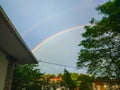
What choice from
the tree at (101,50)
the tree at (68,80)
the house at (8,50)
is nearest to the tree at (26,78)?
the tree at (101,50)

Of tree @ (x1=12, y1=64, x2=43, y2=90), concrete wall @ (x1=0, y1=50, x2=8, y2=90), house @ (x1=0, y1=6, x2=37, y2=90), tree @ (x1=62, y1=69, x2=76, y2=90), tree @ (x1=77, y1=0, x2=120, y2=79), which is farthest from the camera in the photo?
tree @ (x1=62, y1=69, x2=76, y2=90)

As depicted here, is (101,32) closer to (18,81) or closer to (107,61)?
(107,61)

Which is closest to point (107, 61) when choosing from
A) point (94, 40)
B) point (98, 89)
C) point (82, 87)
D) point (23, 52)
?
point (94, 40)

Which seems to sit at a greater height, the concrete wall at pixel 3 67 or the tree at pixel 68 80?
the tree at pixel 68 80

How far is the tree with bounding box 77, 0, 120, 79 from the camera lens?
51.2ft

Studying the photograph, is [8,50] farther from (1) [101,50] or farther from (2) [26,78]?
(2) [26,78]

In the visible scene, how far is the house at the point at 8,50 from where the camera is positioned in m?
5.20

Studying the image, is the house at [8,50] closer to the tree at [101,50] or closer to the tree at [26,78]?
the tree at [101,50]

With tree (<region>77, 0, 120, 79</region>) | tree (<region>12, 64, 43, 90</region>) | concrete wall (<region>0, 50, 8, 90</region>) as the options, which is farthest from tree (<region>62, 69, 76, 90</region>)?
concrete wall (<region>0, 50, 8, 90</region>)

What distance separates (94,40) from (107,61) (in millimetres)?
2462

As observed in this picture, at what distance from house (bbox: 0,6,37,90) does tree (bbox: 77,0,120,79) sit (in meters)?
9.02

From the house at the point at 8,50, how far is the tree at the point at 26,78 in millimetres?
15511

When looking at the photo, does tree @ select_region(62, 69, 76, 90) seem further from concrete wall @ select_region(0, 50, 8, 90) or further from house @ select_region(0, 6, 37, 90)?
concrete wall @ select_region(0, 50, 8, 90)

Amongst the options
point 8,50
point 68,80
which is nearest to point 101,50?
point 8,50
